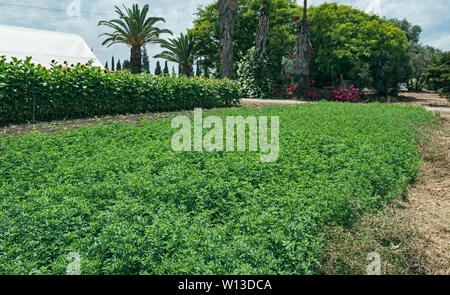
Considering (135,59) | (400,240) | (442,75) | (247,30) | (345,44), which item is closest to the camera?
(400,240)

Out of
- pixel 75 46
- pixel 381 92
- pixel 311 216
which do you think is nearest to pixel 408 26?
pixel 381 92

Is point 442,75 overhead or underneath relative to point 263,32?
underneath

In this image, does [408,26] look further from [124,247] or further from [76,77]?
[124,247]

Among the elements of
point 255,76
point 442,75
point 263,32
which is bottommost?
point 442,75

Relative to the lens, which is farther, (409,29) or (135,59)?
(409,29)

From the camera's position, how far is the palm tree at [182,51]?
30.1 m

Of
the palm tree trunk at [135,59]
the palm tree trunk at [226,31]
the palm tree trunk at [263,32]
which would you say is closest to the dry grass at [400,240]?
the palm tree trunk at [226,31]

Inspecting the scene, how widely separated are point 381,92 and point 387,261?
2334 centimetres

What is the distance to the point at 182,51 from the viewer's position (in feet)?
100

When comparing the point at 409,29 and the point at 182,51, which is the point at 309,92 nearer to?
the point at 182,51

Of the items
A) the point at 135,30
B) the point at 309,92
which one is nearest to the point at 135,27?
the point at 135,30

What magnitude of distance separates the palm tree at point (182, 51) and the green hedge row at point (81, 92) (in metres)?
17.6

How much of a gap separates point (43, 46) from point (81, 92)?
38.3ft

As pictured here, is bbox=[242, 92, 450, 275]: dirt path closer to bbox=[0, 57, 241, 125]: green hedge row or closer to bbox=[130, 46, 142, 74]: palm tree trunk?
bbox=[0, 57, 241, 125]: green hedge row
